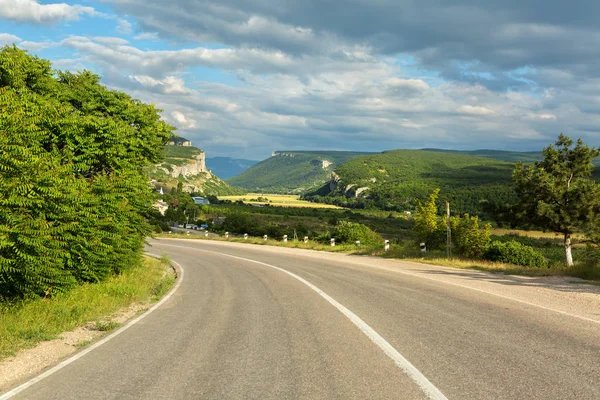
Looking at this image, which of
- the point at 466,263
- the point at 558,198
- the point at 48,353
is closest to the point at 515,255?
the point at 558,198

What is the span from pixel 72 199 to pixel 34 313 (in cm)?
282

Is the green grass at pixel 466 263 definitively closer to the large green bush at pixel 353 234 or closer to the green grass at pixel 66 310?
the large green bush at pixel 353 234

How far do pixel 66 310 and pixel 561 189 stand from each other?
87.6ft

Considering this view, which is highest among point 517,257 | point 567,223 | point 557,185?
point 557,185

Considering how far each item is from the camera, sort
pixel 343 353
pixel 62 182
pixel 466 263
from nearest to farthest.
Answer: pixel 343 353 < pixel 62 182 < pixel 466 263

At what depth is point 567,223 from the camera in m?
26.9

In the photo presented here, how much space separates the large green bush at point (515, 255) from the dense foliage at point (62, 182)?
65.1 feet

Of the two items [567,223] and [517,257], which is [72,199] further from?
[567,223]

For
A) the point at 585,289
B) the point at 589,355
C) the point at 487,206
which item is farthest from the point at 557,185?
the point at 589,355

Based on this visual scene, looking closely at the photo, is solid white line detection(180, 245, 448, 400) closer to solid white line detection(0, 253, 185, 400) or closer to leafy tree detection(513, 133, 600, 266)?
solid white line detection(0, 253, 185, 400)

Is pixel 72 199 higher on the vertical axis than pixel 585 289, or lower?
higher

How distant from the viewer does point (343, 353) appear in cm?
646

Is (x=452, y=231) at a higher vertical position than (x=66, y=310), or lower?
higher

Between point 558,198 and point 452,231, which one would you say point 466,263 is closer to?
point 558,198
